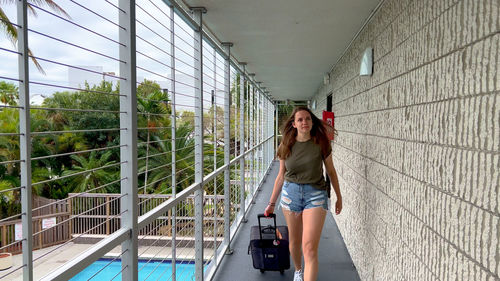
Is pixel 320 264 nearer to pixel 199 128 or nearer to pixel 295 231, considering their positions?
pixel 295 231

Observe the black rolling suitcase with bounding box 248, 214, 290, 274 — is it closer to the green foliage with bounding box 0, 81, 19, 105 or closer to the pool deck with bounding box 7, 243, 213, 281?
the green foliage with bounding box 0, 81, 19, 105

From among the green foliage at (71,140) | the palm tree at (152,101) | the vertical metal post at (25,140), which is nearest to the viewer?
the vertical metal post at (25,140)

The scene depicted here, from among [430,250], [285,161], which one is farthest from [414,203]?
[285,161]

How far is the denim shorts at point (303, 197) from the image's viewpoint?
2.67 meters

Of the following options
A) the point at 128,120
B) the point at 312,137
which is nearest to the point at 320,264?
the point at 312,137

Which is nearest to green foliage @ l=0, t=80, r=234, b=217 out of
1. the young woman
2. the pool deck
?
the pool deck

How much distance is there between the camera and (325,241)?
4355 mm

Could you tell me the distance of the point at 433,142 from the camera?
5.24 ft

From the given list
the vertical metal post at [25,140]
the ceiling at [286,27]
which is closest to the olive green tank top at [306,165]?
the ceiling at [286,27]

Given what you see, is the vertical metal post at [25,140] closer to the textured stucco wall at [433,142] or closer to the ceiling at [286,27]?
the textured stucco wall at [433,142]

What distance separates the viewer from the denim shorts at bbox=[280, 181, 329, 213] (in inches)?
105

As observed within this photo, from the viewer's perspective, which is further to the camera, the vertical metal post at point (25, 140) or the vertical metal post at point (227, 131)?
the vertical metal post at point (227, 131)

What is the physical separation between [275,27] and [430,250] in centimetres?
240

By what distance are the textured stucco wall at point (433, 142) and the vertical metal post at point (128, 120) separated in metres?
1.33
